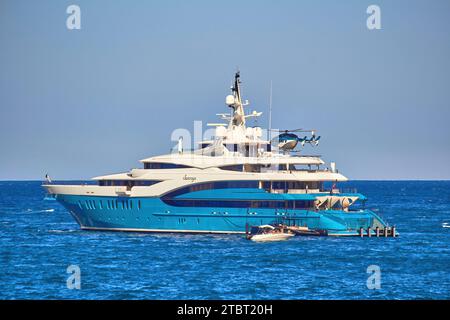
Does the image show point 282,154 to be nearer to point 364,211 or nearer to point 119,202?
point 364,211

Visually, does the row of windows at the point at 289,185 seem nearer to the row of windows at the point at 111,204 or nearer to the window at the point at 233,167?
the window at the point at 233,167

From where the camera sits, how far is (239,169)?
74000 mm

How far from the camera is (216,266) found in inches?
2279

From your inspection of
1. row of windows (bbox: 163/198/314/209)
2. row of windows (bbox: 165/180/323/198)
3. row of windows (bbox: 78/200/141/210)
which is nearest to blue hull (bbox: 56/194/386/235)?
row of windows (bbox: 78/200/141/210)

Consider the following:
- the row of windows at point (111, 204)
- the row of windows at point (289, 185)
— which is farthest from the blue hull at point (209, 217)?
the row of windows at point (289, 185)

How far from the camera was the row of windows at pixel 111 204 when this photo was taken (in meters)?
74.6

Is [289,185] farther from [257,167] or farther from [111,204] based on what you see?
[111,204]

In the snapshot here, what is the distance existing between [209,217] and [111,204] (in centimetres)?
799

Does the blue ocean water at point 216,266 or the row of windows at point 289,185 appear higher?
the row of windows at point 289,185

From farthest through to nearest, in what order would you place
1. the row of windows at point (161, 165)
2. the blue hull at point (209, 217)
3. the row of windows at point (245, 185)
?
the row of windows at point (161, 165), the blue hull at point (209, 217), the row of windows at point (245, 185)

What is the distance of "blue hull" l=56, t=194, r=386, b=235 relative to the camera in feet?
238

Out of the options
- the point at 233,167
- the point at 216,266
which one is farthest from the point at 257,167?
the point at 216,266

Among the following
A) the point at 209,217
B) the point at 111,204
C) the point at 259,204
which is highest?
the point at 259,204
